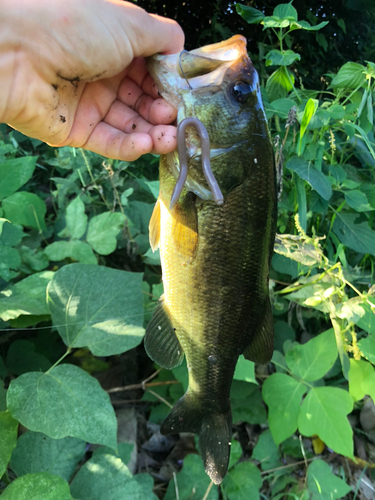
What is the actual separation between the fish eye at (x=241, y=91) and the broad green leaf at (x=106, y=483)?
1341 millimetres

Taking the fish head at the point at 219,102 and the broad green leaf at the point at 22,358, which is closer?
the fish head at the point at 219,102

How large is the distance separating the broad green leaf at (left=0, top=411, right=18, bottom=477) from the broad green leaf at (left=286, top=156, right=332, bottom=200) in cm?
154

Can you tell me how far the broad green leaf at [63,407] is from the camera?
1.15 metres

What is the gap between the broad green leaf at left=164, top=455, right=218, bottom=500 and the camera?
5.22ft

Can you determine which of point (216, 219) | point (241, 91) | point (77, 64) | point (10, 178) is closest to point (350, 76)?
point (241, 91)

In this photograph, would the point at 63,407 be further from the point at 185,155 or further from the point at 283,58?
the point at 283,58

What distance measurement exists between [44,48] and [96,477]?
1451 millimetres

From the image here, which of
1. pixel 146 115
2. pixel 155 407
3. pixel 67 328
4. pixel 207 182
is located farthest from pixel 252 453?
pixel 146 115

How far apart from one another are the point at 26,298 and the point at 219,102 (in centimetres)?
105

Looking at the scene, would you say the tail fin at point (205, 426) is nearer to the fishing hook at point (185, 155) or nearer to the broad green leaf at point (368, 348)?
the broad green leaf at point (368, 348)

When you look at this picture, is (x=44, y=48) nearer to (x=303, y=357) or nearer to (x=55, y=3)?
(x=55, y=3)

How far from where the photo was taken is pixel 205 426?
1.46m

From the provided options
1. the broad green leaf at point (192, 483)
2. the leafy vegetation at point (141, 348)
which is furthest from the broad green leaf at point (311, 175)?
the broad green leaf at point (192, 483)

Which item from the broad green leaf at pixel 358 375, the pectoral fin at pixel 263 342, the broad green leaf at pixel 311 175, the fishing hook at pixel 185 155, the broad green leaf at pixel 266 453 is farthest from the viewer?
the broad green leaf at pixel 266 453
